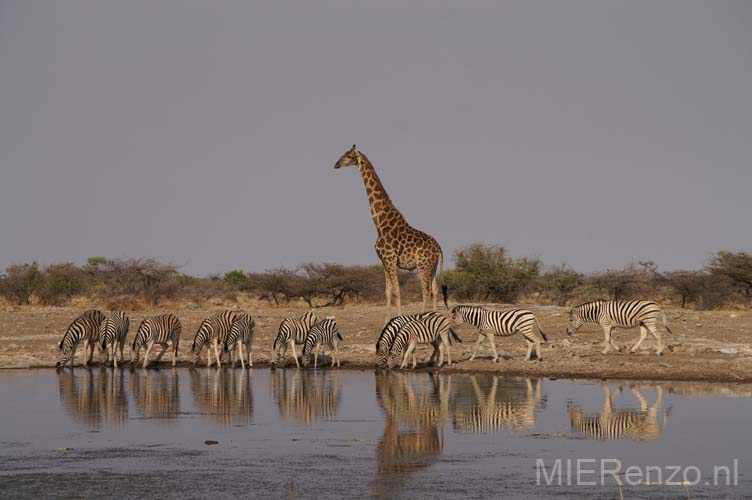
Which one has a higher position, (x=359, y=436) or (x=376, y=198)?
(x=376, y=198)

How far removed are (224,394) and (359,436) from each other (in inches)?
201

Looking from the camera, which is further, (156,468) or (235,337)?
(235,337)

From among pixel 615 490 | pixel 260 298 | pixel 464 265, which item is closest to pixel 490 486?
pixel 615 490

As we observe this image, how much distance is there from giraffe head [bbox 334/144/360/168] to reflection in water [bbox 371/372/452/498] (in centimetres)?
642

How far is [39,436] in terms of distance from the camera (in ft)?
45.3

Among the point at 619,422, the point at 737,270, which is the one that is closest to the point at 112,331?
the point at 619,422

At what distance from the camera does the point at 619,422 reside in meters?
14.5

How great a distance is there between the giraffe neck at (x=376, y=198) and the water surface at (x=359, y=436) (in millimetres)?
5885

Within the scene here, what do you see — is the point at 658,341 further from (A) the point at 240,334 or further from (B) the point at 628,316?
(A) the point at 240,334

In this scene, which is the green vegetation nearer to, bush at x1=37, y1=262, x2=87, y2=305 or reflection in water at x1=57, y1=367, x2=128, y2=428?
bush at x1=37, y1=262, x2=87, y2=305

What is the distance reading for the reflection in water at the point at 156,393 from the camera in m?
16.2

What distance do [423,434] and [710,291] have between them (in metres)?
31.6

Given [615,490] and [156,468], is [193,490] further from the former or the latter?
[615,490]

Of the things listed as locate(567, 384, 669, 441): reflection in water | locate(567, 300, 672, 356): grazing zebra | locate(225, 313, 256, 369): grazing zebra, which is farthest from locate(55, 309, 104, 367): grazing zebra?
locate(567, 384, 669, 441): reflection in water
